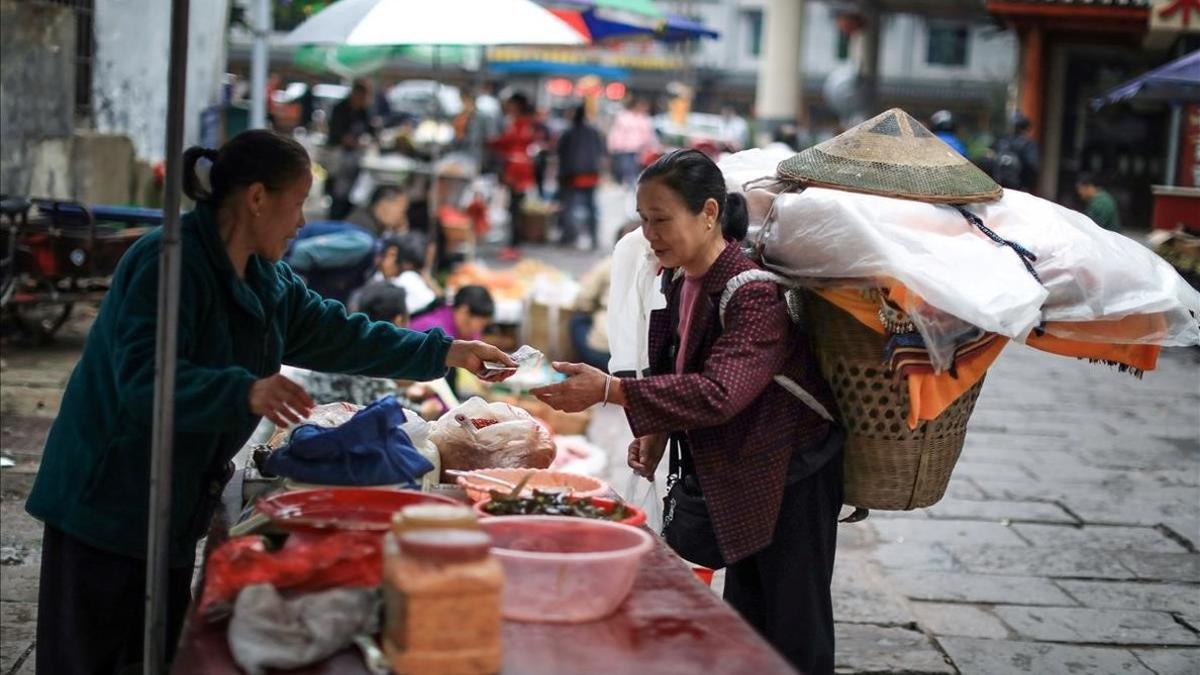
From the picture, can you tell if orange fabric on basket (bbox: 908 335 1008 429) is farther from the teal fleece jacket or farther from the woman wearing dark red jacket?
the teal fleece jacket

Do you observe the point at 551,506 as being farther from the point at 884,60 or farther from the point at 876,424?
the point at 884,60

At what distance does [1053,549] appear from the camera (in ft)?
22.6

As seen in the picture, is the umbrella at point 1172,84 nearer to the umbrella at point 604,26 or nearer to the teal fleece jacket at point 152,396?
the umbrella at point 604,26

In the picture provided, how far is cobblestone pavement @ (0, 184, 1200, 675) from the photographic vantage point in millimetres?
5426

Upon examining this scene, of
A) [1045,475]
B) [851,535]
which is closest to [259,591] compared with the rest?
[851,535]

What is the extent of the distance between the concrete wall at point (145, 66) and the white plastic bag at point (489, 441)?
8.02 metres

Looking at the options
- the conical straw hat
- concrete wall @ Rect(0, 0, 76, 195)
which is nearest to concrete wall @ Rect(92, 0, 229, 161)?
concrete wall @ Rect(0, 0, 76, 195)

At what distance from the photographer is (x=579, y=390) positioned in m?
3.44

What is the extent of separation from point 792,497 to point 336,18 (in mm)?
5115

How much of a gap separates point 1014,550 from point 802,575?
3359 mm

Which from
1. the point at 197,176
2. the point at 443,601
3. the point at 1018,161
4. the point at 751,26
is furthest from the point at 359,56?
the point at 751,26

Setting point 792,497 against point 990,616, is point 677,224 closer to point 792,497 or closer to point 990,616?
point 792,497

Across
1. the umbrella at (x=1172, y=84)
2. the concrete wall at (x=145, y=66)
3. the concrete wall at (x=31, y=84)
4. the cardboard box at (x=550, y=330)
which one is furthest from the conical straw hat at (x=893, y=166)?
the umbrella at (x=1172, y=84)

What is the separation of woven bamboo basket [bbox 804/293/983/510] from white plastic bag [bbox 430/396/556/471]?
0.82 m
